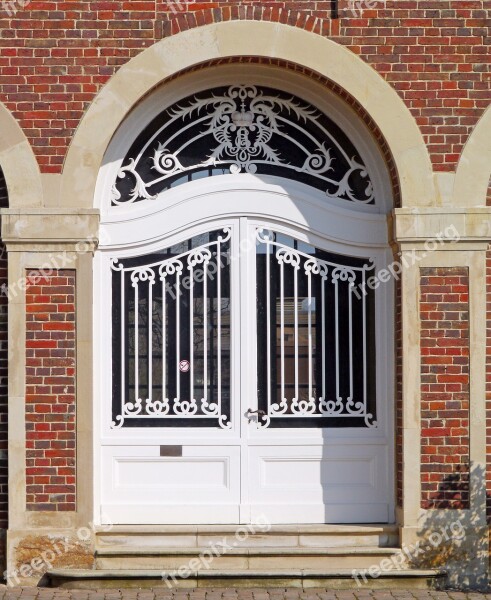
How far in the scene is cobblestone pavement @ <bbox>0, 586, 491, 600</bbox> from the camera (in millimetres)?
8461

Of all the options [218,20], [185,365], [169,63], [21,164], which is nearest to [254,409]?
[185,365]

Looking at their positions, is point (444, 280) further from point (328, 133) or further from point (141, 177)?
point (141, 177)

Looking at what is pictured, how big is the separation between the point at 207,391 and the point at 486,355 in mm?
2343

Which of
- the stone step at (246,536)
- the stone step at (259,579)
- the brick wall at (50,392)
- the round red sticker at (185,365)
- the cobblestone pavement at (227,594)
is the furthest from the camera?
the round red sticker at (185,365)

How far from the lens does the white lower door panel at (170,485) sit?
922 centimetres

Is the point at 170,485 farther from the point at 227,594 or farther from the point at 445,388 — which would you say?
the point at 445,388

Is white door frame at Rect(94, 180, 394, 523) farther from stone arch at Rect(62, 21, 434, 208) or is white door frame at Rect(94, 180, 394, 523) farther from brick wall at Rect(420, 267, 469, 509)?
stone arch at Rect(62, 21, 434, 208)

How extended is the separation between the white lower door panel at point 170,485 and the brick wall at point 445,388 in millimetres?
1624

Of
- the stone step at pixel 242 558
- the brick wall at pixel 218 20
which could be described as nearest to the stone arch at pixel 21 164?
the brick wall at pixel 218 20

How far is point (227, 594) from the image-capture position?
8578 mm

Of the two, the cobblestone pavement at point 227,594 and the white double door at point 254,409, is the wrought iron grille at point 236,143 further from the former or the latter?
the cobblestone pavement at point 227,594

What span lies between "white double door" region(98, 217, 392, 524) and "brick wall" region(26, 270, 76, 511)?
433 millimetres

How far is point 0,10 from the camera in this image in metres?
8.95

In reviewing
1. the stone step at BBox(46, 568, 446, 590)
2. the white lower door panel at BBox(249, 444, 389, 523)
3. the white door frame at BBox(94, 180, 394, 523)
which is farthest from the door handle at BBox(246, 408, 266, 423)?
the stone step at BBox(46, 568, 446, 590)
